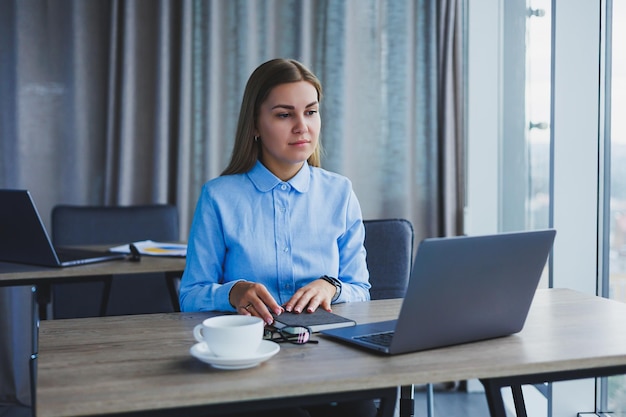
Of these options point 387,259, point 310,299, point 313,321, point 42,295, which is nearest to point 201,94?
point 42,295

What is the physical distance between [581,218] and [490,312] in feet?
4.69

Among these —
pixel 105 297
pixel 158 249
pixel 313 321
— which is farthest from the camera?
pixel 105 297

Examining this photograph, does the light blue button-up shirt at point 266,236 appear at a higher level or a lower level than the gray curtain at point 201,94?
lower

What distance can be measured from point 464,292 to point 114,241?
2.17 metres

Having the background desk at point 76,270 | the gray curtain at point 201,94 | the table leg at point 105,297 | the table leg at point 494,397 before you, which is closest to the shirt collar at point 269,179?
the background desk at point 76,270

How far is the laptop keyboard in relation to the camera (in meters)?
1.25

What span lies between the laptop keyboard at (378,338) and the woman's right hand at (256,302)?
0.21 metres

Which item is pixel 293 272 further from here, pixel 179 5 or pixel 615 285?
pixel 179 5

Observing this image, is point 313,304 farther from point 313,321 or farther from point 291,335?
point 291,335

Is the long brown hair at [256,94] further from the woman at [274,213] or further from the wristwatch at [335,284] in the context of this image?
the wristwatch at [335,284]

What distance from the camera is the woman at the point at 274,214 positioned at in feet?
5.86

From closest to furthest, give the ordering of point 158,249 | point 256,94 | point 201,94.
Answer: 1. point 256,94
2. point 158,249
3. point 201,94

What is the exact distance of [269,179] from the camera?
6.11ft

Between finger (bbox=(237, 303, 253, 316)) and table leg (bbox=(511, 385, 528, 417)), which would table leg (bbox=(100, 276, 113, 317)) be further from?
table leg (bbox=(511, 385, 528, 417))
